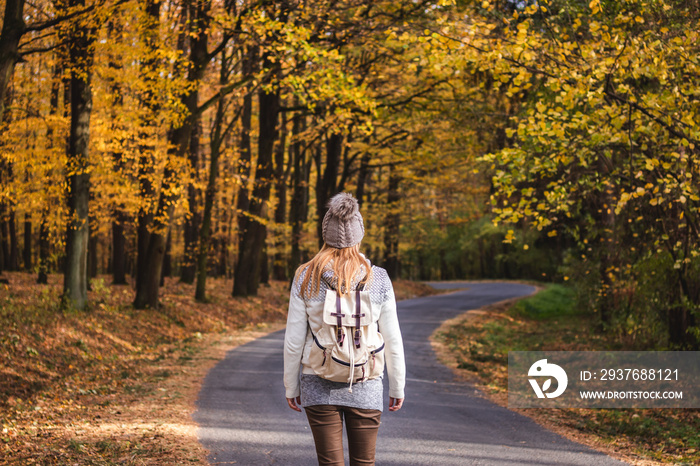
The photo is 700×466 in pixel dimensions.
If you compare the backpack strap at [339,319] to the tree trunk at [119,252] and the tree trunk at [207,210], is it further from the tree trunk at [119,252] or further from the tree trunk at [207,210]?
the tree trunk at [119,252]

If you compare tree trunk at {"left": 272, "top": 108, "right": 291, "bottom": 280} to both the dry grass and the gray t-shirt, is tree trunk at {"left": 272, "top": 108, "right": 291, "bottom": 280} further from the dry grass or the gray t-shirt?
the gray t-shirt

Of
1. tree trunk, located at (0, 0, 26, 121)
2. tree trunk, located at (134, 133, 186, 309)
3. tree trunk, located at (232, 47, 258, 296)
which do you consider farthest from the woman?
tree trunk, located at (232, 47, 258, 296)

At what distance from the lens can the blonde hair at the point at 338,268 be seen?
3.40 metres

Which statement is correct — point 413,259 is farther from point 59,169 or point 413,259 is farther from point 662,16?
point 662,16

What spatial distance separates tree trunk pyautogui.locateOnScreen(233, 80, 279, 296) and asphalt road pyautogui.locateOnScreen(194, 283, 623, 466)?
35.3ft

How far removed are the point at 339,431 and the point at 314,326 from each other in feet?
2.02

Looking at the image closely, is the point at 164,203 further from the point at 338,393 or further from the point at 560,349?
the point at 338,393

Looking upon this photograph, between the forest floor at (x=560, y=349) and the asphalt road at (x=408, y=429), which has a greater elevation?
the asphalt road at (x=408, y=429)

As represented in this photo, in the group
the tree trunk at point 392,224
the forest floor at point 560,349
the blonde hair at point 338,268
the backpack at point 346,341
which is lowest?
the forest floor at point 560,349

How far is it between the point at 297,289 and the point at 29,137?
1430 centimetres

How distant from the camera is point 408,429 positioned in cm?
714

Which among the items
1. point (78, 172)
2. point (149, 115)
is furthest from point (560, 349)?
point (78, 172)

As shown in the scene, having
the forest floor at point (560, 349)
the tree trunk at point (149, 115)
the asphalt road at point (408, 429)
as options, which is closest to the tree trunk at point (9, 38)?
the tree trunk at point (149, 115)

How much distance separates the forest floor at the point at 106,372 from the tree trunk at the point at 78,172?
85cm
